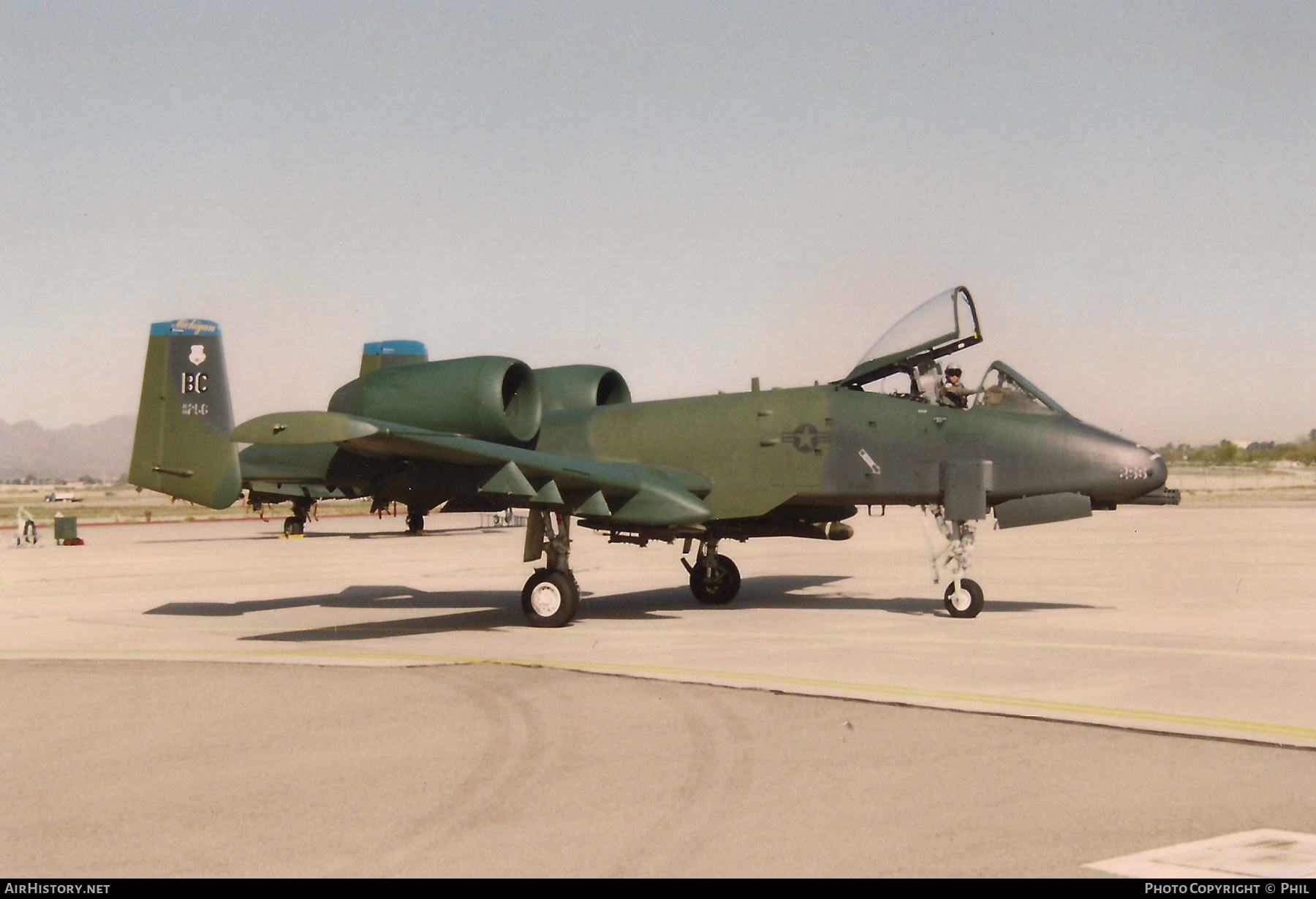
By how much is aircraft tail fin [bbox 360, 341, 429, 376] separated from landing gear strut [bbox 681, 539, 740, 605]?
614cm

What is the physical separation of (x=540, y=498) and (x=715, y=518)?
293 cm

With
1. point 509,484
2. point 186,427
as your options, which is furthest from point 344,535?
point 509,484

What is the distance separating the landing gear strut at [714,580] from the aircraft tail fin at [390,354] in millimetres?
6139

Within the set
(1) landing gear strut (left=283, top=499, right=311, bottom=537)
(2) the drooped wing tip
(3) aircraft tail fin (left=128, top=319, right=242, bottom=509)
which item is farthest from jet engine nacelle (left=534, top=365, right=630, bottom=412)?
(1) landing gear strut (left=283, top=499, right=311, bottom=537)

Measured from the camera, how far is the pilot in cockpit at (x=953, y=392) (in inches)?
619

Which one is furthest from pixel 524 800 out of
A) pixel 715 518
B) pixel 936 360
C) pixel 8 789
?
pixel 936 360

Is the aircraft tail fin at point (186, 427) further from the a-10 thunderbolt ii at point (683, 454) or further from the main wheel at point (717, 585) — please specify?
the main wheel at point (717, 585)

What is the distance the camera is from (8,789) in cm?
706

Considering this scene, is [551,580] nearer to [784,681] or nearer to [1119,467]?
[784,681]

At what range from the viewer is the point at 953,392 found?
51.6ft

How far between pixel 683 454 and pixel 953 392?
3.80 m

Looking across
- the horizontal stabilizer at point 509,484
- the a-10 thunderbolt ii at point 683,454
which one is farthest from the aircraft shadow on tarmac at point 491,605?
the horizontal stabilizer at point 509,484
